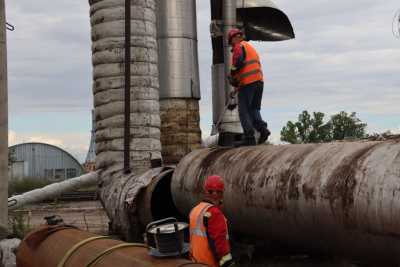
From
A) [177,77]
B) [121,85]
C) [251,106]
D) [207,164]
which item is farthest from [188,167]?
[177,77]

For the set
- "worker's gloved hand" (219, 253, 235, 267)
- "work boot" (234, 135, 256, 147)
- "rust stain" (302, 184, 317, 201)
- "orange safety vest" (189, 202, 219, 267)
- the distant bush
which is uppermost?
"work boot" (234, 135, 256, 147)

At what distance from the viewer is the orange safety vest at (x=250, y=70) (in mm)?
10047

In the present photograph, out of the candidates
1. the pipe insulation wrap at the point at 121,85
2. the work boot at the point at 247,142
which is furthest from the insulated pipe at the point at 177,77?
the work boot at the point at 247,142

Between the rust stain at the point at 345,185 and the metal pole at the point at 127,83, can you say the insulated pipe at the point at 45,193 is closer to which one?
the metal pole at the point at 127,83

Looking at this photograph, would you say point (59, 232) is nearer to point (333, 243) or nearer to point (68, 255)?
point (68, 255)

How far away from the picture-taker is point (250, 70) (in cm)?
1009

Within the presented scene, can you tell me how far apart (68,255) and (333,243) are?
265cm

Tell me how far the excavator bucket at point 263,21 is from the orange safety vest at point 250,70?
1272 cm

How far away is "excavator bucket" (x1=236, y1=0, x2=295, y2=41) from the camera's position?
2322cm

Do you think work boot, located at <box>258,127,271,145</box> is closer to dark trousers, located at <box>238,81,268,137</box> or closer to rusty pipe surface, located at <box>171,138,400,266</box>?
dark trousers, located at <box>238,81,268,137</box>

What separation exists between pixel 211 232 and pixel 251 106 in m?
4.50

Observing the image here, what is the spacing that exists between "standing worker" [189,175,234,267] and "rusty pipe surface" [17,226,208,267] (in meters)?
0.50

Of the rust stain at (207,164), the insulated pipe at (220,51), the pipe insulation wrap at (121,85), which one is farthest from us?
the insulated pipe at (220,51)

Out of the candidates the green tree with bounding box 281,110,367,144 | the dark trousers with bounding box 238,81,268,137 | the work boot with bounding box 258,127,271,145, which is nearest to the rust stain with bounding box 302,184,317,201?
the dark trousers with bounding box 238,81,268,137
